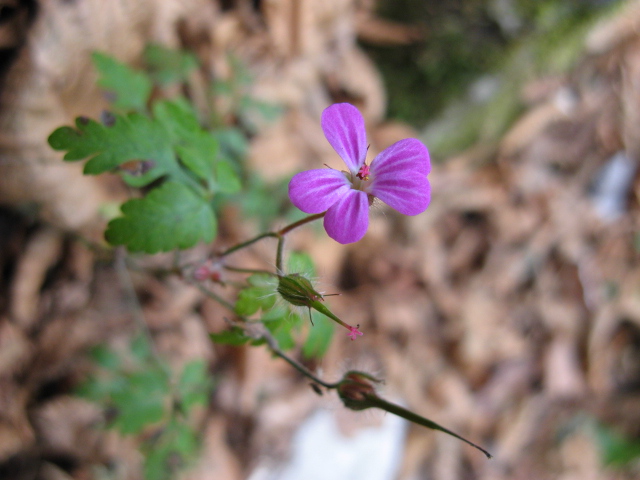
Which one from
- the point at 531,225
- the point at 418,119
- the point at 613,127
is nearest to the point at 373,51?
the point at 418,119

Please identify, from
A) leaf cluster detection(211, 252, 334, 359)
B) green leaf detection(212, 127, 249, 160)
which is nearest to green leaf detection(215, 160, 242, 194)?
leaf cluster detection(211, 252, 334, 359)

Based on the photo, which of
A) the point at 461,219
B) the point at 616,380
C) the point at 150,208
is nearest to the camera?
the point at 150,208

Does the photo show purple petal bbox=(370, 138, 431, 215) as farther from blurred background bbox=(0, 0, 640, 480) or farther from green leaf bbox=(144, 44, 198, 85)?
green leaf bbox=(144, 44, 198, 85)

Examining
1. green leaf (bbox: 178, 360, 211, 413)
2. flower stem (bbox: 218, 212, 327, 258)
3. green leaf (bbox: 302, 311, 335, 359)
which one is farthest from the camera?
green leaf (bbox: 178, 360, 211, 413)

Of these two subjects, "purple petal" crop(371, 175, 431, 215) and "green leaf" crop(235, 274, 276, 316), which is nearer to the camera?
"purple petal" crop(371, 175, 431, 215)

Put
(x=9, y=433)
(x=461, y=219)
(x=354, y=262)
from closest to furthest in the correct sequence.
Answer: (x=9, y=433), (x=354, y=262), (x=461, y=219)

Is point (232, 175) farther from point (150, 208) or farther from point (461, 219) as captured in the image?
point (461, 219)
